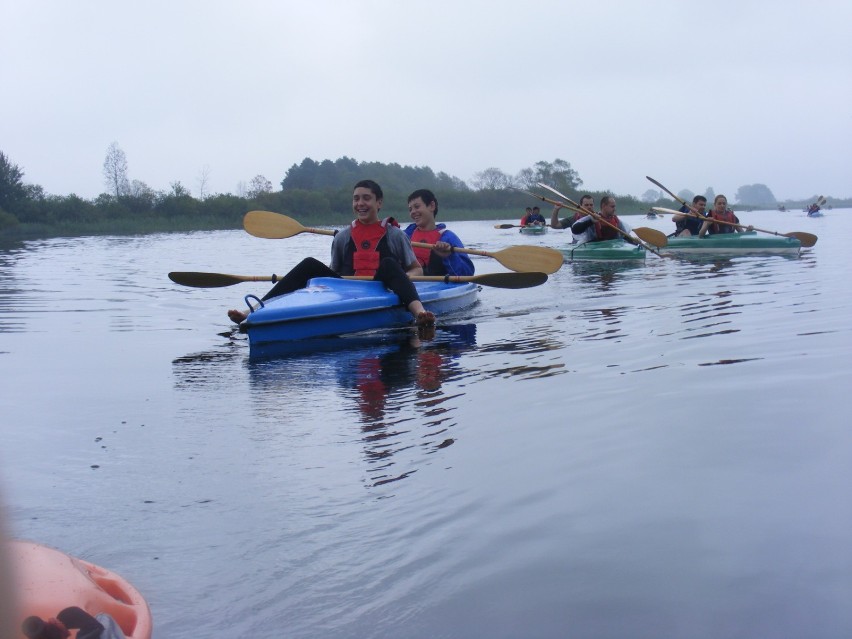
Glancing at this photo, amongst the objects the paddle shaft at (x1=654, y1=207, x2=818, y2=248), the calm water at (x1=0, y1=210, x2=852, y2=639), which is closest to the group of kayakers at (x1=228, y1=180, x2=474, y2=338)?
the calm water at (x1=0, y1=210, x2=852, y2=639)

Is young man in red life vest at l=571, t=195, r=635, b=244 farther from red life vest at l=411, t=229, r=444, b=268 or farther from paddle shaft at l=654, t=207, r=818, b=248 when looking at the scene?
red life vest at l=411, t=229, r=444, b=268

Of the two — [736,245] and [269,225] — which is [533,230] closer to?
[736,245]

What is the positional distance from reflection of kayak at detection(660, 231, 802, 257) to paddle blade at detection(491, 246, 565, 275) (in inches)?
262

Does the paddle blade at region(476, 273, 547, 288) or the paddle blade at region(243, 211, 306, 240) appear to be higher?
the paddle blade at region(243, 211, 306, 240)

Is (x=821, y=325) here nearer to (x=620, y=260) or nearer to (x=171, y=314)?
(x=171, y=314)

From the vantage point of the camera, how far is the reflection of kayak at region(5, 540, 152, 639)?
5.36ft

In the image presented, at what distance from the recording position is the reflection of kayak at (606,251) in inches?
564

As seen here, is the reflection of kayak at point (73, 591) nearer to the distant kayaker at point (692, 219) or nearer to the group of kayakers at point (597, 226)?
the group of kayakers at point (597, 226)

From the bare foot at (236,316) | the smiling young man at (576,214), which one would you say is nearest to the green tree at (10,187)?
the smiling young man at (576,214)

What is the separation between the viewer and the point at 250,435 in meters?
4.23

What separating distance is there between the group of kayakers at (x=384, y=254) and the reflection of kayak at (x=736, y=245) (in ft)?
24.0

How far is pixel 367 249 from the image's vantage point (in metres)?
8.30

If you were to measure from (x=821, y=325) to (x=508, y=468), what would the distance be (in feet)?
15.2

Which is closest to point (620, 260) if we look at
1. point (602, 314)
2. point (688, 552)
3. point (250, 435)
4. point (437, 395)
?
point (602, 314)
